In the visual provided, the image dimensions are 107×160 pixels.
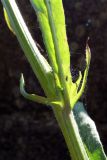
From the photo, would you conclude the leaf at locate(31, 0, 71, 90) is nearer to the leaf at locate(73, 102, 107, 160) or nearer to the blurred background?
the leaf at locate(73, 102, 107, 160)

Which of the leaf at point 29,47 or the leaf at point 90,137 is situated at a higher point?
the leaf at point 29,47

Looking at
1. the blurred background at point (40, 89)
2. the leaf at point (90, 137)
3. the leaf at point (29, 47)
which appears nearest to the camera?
the leaf at point (29, 47)

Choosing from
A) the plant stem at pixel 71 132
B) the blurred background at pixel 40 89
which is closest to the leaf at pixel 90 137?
the plant stem at pixel 71 132

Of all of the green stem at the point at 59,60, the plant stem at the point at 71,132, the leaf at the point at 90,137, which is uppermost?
the green stem at the point at 59,60

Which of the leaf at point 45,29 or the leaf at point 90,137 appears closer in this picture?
the leaf at point 45,29

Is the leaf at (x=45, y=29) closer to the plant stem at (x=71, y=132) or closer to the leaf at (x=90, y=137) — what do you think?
the plant stem at (x=71, y=132)

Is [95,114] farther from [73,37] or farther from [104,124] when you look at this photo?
[73,37]

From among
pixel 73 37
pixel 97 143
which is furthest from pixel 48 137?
pixel 97 143
